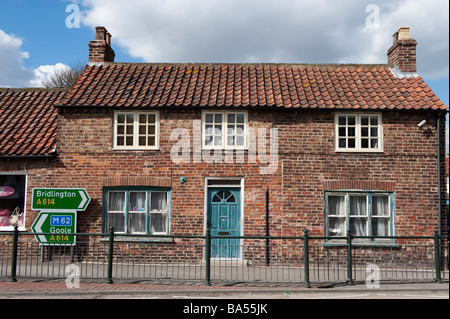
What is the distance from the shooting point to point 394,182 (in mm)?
13203

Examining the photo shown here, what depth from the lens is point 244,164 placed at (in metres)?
13.3

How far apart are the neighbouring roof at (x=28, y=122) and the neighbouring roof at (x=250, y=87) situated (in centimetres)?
147

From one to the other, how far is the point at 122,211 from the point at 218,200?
307 cm

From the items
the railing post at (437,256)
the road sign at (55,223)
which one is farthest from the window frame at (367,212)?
the road sign at (55,223)

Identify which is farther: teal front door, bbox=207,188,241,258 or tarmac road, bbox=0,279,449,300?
teal front door, bbox=207,188,241,258

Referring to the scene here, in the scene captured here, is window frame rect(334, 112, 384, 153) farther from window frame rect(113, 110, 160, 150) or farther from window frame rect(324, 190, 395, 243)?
window frame rect(113, 110, 160, 150)

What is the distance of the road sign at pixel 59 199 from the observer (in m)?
12.9

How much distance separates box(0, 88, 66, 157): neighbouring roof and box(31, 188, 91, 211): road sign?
1206mm

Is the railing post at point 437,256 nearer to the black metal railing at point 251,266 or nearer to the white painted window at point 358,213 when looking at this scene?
the black metal railing at point 251,266

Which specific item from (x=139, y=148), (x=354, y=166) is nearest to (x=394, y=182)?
(x=354, y=166)

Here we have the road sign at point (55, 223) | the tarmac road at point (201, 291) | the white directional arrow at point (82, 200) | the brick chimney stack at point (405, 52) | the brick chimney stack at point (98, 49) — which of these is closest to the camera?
the tarmac road at point (201, 291)

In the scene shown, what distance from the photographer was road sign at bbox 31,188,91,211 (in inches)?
509

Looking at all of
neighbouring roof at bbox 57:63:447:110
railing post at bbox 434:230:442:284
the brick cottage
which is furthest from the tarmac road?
neighbouring roof at bbox 57:63:447:110

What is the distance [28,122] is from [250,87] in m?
7.80
